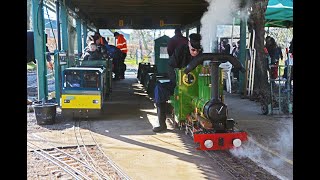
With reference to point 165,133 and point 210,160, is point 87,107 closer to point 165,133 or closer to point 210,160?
point 165,133

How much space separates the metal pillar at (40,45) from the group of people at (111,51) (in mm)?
2266

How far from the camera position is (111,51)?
16.2 m

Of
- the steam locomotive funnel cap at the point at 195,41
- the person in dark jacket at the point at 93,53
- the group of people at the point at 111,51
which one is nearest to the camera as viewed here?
the steam locomotive funnel cap at the point at 195,41

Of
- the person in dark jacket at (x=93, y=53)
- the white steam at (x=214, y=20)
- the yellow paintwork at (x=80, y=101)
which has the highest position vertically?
the white steam at (x=214, y=20)

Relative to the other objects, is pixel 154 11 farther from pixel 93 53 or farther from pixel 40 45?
pixel 40 45

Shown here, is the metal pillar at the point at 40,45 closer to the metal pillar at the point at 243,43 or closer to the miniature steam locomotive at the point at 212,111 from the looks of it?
Answer: the miniature steam locomotive at the point at 212,111

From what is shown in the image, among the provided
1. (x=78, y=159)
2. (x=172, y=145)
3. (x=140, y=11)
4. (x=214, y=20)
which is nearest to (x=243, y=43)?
(x=214, y=20)

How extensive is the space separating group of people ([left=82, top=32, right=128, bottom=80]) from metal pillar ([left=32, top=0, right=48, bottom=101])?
227cm

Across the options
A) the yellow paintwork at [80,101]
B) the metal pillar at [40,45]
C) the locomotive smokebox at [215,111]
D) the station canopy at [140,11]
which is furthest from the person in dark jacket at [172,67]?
the station canopy at [140,11]

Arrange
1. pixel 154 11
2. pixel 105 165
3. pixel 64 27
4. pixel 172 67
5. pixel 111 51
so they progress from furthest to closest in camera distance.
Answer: pixel 111 51
pixel 154 11
pixel 64 27
pixel 172 67
pixel 105 165

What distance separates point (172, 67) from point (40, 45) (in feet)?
12.5

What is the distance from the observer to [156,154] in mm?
5816

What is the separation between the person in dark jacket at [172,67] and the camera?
648 centimetres

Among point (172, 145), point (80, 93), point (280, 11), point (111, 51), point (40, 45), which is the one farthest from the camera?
point (111, 51)
